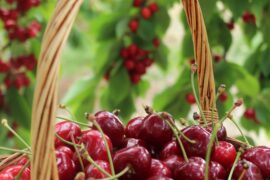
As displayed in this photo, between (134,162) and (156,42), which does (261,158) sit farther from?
(156,42)

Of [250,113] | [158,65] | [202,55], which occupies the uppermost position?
[202,55]

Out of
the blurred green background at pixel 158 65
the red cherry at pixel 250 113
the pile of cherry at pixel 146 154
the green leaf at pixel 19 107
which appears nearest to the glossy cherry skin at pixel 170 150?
the pile of cherry at pixel 146 154

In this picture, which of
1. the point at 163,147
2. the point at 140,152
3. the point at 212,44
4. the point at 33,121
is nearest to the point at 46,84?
the point at 33,121

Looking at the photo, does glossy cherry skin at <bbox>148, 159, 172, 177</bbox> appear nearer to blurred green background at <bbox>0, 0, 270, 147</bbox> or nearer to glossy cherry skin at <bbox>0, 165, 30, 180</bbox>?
glossy cherry skin at <bbox>0, 165, 30, 180</bbox>

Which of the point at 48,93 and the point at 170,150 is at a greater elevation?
the point at 48,93

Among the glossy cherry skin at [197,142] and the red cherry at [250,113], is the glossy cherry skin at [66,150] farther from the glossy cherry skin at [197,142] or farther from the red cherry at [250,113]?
the red cherry at [250,113]

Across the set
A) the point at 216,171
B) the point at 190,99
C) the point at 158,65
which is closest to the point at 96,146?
the point at 216,171

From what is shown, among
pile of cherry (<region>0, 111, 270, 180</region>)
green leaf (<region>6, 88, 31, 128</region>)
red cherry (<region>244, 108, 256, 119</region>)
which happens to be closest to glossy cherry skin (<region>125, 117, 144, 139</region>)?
pile of cherry (<region>0, 111, 270, 180</region>)
